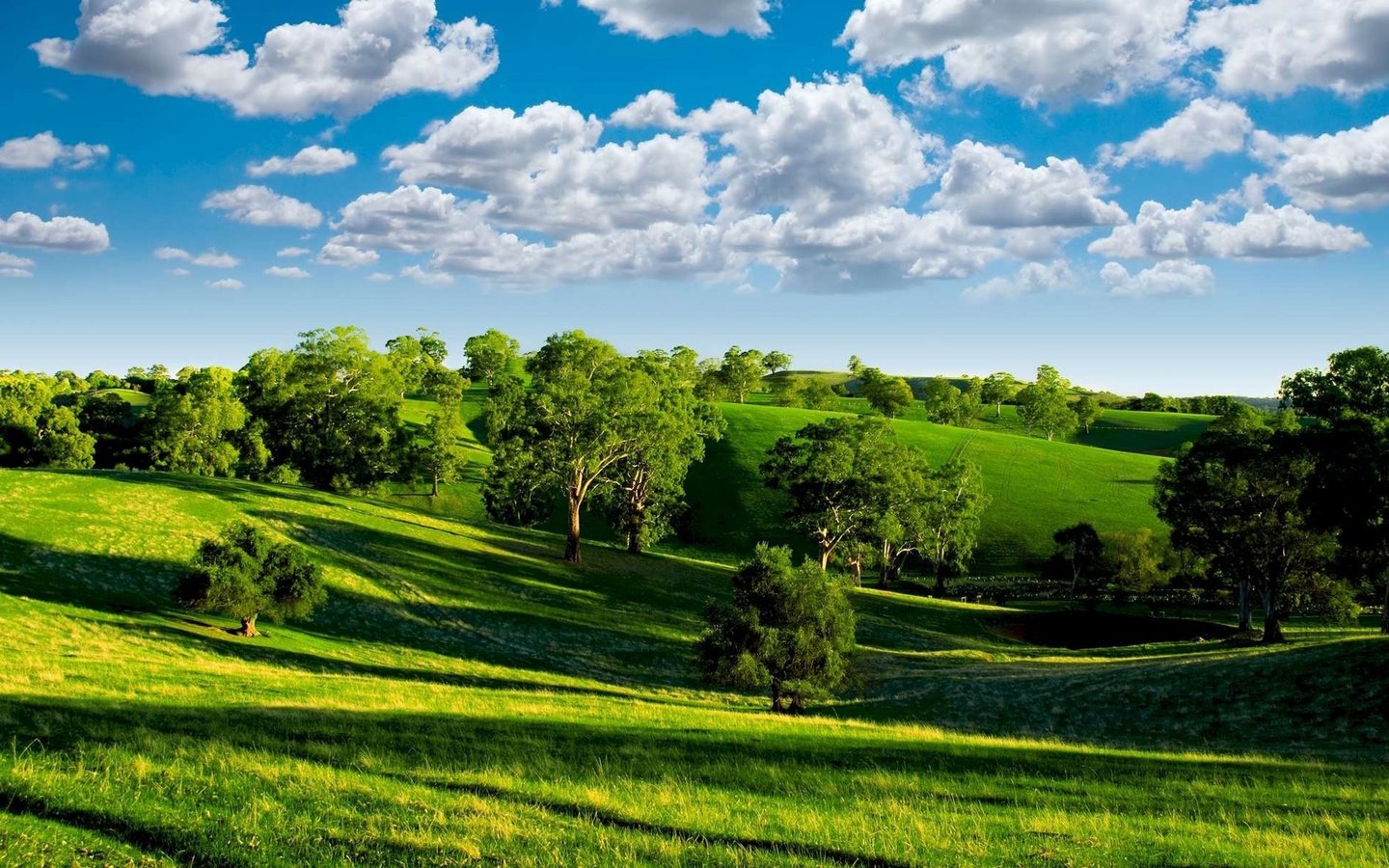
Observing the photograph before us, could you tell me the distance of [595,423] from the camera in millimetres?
71188

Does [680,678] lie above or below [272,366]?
below

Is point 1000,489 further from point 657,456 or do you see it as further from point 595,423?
point 595,423

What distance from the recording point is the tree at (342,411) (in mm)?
92188

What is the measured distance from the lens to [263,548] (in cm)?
4297

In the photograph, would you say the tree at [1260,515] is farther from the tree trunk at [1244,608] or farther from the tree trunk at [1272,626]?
the tree trunk at [1244,608]

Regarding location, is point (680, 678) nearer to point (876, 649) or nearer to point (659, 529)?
point (876, 649)

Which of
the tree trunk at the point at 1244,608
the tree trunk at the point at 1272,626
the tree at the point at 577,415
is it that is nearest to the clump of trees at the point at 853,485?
the tree at the point at 577,415

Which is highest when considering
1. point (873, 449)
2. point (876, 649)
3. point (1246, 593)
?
point (873, 449)

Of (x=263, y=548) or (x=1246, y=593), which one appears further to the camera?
(x=1246, y=593)

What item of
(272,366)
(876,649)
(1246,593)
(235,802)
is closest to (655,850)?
(235,802)

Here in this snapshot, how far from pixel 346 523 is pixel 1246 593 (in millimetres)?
73503

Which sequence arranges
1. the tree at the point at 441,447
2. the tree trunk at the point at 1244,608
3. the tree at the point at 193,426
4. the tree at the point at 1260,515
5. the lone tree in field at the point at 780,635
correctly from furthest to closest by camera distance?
the tree at the point at 441,447, the tree at the point at 193,426, the tree trunk at the point at 1244,608, the tree at the point at 1260,515, the lone tree in field at the point at 780,635

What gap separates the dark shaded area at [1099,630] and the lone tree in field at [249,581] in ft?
189

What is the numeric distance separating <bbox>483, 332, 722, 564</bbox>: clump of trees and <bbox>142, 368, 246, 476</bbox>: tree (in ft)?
144
